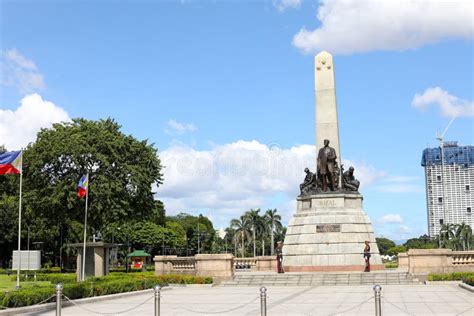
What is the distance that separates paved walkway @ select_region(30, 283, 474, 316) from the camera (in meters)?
17.2

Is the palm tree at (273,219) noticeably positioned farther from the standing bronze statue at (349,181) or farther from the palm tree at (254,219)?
the standing bronze statue at (349,181)

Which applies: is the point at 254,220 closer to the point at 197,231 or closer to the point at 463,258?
the point at 197,231

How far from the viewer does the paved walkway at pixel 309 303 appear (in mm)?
17188

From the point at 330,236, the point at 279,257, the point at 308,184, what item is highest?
the point at 308,184

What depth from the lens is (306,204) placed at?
36125mm

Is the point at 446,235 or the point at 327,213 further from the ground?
the point at 327,213

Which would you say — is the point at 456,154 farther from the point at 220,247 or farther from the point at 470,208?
the point at 220,247

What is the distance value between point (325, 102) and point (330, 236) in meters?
8.87

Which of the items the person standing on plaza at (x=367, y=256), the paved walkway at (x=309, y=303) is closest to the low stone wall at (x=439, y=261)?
the person standing on plaza at (x=367, y=256)

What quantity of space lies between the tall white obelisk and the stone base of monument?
324 cm

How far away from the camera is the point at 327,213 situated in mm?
34625

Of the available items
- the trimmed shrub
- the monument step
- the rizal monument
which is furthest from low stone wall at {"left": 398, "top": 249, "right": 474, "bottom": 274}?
the trimmed shrub

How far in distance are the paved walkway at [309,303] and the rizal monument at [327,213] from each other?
290 inches

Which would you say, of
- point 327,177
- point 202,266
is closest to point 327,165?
point 327,177
